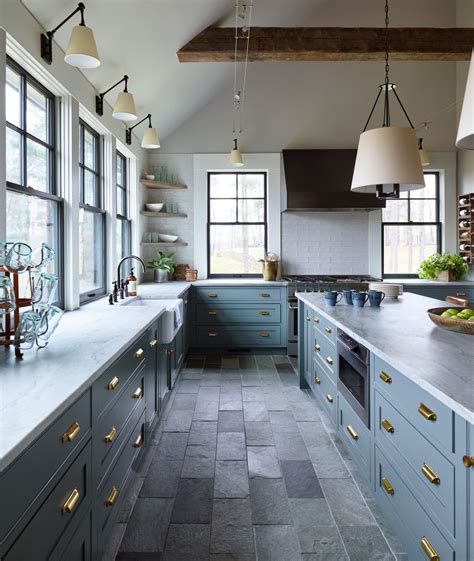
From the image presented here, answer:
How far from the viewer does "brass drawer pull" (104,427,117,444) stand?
1717 mm

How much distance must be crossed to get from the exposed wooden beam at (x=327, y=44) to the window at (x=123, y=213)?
1417mm

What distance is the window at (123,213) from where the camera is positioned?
189 inches

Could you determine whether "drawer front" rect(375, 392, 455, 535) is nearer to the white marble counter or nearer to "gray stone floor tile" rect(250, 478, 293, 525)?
"gray stone floor tile" rect(250, 478, 293, 525)

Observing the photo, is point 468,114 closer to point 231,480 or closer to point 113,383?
point 113,383

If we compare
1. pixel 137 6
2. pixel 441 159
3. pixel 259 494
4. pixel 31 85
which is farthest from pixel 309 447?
pixel 441 159

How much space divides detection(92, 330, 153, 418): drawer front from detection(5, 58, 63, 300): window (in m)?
0.85

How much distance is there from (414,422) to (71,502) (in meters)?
1.25

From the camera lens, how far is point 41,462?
1.10 m

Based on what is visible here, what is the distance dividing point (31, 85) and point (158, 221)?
328cm

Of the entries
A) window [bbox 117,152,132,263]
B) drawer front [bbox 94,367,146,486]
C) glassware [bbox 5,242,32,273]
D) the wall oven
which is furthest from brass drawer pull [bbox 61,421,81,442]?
window [bbox 117,152,132,263]

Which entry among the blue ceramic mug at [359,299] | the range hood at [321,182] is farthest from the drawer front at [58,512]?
the range hood at [321,182]

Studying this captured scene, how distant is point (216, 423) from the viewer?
3.18 m

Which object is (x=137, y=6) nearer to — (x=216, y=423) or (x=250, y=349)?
(x=216, y=423)

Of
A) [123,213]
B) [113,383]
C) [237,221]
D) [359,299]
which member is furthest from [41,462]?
[237,221]
